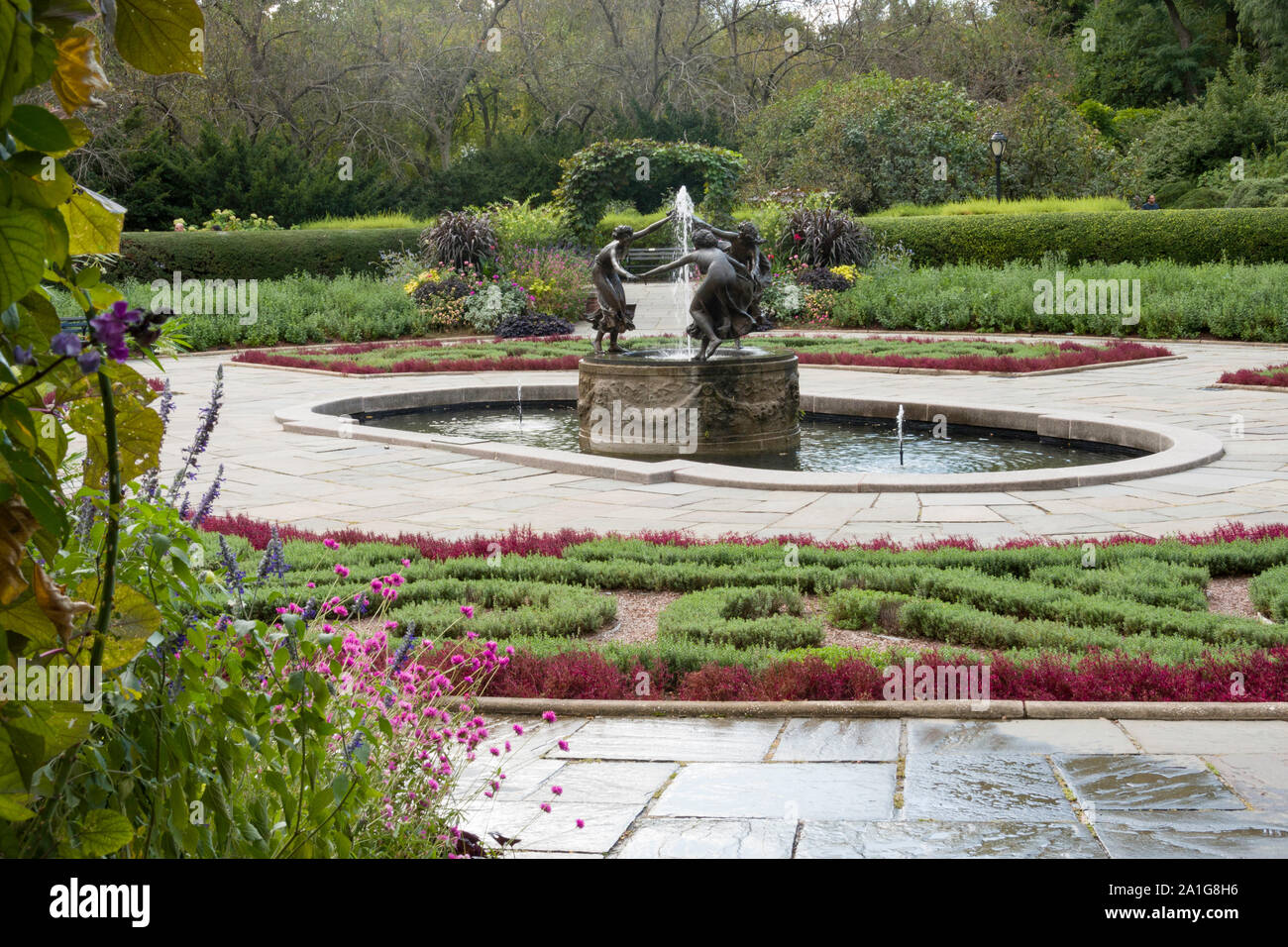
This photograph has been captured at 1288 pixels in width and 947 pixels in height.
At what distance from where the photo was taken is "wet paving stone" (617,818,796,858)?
2818 millimetres

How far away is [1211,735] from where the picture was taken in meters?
3.68

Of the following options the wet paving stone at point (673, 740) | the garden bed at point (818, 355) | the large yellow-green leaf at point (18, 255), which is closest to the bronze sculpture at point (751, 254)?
the garden bed at point (818, 355)

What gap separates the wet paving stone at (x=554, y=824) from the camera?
2.93m

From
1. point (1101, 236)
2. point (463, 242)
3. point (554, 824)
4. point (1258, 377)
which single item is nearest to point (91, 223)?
point (554, 824)

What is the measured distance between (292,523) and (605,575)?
2.46 m

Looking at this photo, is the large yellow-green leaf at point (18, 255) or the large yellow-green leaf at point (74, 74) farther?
the large yellow-green leaf at point (74, 74)

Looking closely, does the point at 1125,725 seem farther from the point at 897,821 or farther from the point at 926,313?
the point at 926,313

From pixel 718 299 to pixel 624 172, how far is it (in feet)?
47.0

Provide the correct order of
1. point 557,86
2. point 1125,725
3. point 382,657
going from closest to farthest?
point 1125,725
point 382,657
point 557,86

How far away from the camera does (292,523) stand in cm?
733

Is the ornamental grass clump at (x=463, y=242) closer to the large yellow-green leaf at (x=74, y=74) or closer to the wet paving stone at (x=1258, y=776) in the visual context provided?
the wet paving stone at (x=1258, y=776)

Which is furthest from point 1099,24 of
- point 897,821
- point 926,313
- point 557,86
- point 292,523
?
point 897,821

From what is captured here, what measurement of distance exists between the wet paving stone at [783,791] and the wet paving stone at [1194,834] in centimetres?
56
